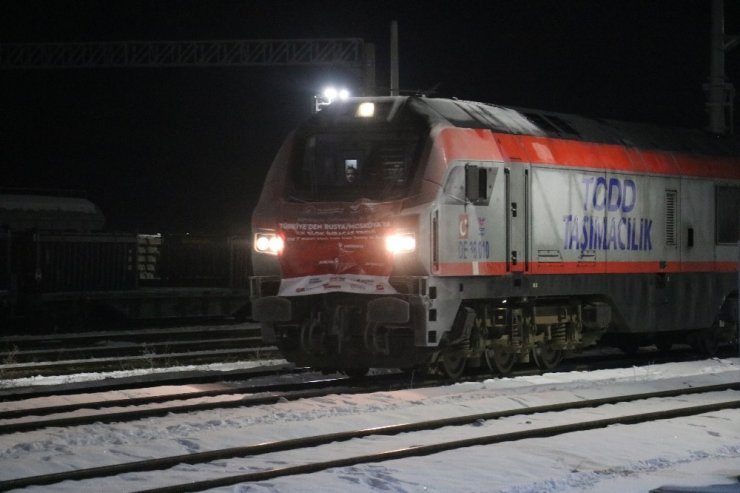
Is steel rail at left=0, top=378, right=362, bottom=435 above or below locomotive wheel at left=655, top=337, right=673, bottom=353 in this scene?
below

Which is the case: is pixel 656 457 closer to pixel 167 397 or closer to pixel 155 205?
pixel 167 397

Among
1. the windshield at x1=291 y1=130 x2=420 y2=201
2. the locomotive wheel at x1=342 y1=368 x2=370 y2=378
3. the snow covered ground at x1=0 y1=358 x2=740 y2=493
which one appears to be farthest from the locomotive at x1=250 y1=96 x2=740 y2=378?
the snow covered ground at x1=0 y1=358 x2=740 y2=493

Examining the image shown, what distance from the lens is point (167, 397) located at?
47.1 ft

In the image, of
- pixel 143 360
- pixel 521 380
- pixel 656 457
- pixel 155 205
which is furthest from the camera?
pixel 155 205

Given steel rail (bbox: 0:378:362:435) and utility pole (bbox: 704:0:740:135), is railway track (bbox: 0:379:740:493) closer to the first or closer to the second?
steel rail (bbox: 0:378:362:435)

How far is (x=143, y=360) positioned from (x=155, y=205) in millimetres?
46786

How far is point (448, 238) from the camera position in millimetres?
15281

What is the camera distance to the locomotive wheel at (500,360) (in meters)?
17.1

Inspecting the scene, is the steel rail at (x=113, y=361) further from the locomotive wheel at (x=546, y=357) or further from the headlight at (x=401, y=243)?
the headlight at (x=401, y=243)

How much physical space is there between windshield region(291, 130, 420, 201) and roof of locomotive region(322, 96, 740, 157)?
0.44m

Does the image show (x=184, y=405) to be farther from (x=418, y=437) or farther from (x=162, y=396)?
(x=418, y=437)

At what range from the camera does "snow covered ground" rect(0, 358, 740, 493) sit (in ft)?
31.6

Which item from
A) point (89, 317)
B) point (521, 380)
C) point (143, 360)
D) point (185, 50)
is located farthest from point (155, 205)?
point (521, 380)

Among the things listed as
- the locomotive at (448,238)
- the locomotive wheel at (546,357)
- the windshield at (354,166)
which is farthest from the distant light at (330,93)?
the windshield at (354,166)
